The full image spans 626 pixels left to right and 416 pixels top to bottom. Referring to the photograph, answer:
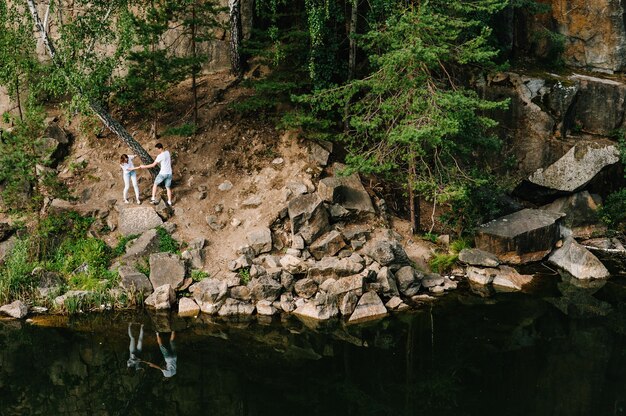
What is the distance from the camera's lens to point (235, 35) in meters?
21.7

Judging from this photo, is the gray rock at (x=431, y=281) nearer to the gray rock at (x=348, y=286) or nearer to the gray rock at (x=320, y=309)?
the gray rock at (x=348, y=286)

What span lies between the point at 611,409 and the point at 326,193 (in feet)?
31.9

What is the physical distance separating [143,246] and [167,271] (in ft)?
4.14

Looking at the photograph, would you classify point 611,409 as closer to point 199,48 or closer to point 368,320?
point 368,320

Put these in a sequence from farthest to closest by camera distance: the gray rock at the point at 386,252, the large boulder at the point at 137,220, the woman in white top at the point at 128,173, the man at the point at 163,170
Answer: the man at the point at 163,170, the woman in white top at the point at 128,173, the large boulder at the point at 137,220, the gray rock at the point at 386,252

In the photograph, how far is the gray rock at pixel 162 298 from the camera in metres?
16.2

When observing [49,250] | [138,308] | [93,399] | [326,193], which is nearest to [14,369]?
[93,399]

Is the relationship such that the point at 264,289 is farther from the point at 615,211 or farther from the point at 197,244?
the point at 615,211

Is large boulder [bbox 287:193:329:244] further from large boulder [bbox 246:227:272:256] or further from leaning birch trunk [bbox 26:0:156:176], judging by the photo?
leaning birch trunk [bbox 26:0:156:176]

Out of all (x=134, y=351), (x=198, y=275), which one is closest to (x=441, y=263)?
(x=198, y=275)

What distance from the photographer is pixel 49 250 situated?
57.9 ft

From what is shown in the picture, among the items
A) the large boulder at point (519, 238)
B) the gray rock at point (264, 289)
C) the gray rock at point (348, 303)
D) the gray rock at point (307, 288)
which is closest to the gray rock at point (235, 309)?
the gray rock at point (264, 289)

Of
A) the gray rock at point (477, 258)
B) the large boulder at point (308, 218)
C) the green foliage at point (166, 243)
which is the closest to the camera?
the green foliage at point (166, 243)

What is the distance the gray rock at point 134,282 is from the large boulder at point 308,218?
14.4 feet
